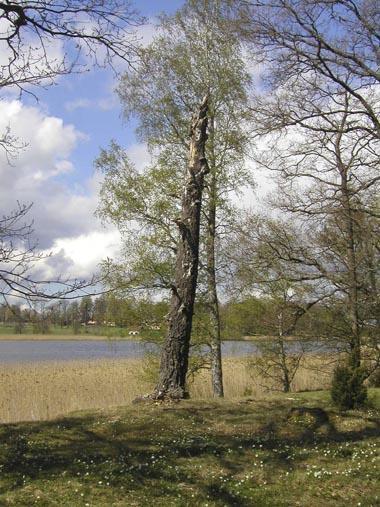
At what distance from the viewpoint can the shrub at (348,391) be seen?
9.56 metres

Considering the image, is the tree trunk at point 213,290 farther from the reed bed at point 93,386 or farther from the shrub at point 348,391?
the shrub at point 348,391

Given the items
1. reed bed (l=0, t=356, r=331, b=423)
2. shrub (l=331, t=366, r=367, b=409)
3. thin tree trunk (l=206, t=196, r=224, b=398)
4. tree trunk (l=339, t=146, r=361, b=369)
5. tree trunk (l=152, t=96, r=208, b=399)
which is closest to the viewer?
tree trunk (l=152, t=96, r=208, b=399)

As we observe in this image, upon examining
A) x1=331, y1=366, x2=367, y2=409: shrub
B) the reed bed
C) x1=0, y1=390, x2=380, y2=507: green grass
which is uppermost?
x1=331, y1=366, x2=367, y2=409: shrub

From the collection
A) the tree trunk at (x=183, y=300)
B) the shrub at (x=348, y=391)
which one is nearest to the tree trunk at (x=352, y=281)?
the shrub at (x=348, y=391)

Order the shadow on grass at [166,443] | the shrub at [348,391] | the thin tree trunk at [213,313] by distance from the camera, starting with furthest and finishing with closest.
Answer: the thin tree trunk at [213,313] → the shrub at [348,391] → the shadow on grass at [166,443]

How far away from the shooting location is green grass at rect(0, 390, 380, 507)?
200 inches

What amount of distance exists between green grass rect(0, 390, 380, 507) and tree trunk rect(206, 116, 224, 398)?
477cm

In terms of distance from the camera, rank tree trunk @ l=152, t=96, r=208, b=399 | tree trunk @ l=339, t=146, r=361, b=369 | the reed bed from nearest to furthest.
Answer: tree trunk @ l=152, t=96, r=208, b=399 → tree trunk @ l=339, t=146, r=361, b=369 → the reed bed

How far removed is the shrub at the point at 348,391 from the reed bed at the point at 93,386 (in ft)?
12.9

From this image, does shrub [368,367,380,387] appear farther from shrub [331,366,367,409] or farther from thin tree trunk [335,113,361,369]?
shrub [331,366,367,409]

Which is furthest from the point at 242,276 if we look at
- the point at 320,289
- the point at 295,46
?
the point at 295,46

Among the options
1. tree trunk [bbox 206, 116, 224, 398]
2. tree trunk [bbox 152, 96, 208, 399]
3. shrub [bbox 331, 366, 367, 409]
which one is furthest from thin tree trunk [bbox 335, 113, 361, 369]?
tree trunk [bbox 152, 96, 208, 399]

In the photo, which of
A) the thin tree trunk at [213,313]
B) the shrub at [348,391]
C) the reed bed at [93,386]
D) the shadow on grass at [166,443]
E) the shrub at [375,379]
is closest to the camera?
the shadow on grass at [166,443]

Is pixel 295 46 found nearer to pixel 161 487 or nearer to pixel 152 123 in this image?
pixel 152 123
